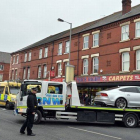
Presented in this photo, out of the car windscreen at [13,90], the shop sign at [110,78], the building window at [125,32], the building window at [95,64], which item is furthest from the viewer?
the building window at [95,64]

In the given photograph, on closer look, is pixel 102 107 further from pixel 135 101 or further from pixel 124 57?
pixel 124 57

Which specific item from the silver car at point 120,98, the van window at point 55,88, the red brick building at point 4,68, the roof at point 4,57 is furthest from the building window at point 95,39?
the roof at point 4,57

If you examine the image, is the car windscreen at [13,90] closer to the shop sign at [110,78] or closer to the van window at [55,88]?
the shop sign at [110,78]

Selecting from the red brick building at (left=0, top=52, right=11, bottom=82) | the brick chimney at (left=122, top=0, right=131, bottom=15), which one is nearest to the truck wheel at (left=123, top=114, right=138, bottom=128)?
the brick chimney at (left=122, top=0, right=131, bottom=15)

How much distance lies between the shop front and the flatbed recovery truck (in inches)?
336

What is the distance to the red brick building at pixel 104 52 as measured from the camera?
800 inches

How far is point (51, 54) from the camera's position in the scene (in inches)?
1230

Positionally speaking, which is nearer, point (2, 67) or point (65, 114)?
point (65, 114)

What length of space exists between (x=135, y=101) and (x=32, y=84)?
5731 mm

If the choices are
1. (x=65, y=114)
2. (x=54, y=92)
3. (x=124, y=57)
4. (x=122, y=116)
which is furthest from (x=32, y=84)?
(x=124, y=57)

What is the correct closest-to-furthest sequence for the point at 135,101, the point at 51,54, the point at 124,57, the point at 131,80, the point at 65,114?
the point at 65,114 < the point at 135,101 < the point at 131,80 < the point at 124,57 < the point at 51,54

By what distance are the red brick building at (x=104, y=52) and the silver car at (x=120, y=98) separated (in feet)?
24.9

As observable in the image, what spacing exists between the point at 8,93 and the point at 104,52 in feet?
36.6

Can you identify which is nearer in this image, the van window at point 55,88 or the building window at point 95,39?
the van window at point 55,88
